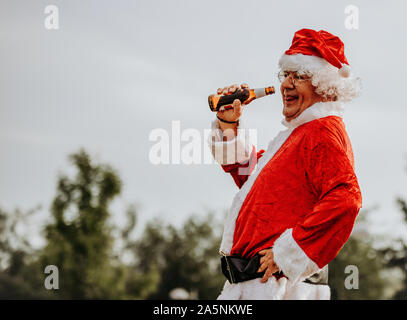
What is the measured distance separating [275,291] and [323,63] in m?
1.17

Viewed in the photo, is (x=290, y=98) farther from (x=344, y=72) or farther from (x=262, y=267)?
(x=262, y=267)

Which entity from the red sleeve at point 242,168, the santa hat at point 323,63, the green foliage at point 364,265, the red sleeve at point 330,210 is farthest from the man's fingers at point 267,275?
the green foliage at point 364,265

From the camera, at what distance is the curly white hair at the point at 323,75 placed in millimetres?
2850

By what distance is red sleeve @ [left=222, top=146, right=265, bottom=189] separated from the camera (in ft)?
10.4

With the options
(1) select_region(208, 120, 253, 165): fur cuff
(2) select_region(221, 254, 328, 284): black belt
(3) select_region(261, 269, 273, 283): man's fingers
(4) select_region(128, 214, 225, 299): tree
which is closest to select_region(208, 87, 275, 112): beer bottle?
(1) select_region(208, 120, 253, 165): fur cuff

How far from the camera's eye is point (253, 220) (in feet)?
8.78

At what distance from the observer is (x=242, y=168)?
3.17 meters

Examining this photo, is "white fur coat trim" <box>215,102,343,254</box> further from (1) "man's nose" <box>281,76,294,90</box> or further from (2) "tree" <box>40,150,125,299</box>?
(2) "tree" <box>40,150,125,299</box>

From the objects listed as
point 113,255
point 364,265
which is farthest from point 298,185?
point 364,265

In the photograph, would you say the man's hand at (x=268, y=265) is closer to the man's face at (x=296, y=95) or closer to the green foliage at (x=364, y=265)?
the man's face at (x=296, y=95)

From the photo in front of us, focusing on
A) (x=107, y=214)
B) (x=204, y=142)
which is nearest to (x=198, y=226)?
(x=107, y=214)

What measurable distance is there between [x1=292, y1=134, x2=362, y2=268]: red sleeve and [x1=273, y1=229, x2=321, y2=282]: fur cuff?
0.07 feet

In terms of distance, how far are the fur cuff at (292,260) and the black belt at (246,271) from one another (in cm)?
11
